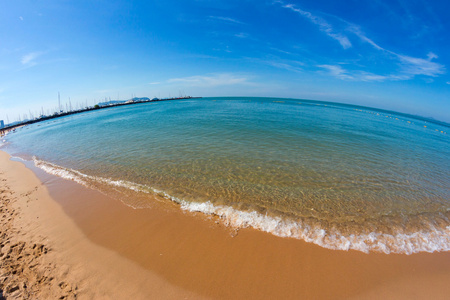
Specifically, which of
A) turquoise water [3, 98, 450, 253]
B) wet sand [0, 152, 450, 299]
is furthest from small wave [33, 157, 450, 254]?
wet sand [0, 152, 450, 299]

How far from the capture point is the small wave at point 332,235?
481cm

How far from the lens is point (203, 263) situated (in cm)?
422

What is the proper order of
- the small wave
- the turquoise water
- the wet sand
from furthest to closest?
the turquoise water → the small wave → the wet sand

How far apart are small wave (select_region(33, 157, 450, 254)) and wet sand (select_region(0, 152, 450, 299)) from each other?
0.23m

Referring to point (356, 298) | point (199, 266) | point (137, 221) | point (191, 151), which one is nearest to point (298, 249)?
point (356, 298)

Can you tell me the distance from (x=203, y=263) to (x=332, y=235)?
4208 millimetres

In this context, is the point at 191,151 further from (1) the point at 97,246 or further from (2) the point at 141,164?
(1) the point at 97,246

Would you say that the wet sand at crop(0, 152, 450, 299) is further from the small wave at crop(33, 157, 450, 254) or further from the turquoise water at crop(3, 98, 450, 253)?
the turquoise water at crop(3, 98, 450, 253)

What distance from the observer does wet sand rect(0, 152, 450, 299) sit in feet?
12.0

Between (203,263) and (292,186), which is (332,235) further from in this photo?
(203,263)

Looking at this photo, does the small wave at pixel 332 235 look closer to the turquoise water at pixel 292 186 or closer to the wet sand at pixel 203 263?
the turquoise water at pixel 292 186

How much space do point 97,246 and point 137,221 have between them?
3.95 feet

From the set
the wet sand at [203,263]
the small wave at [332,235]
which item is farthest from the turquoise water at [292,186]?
the wet sand at [203,263]

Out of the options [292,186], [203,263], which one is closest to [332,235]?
[292,186]
